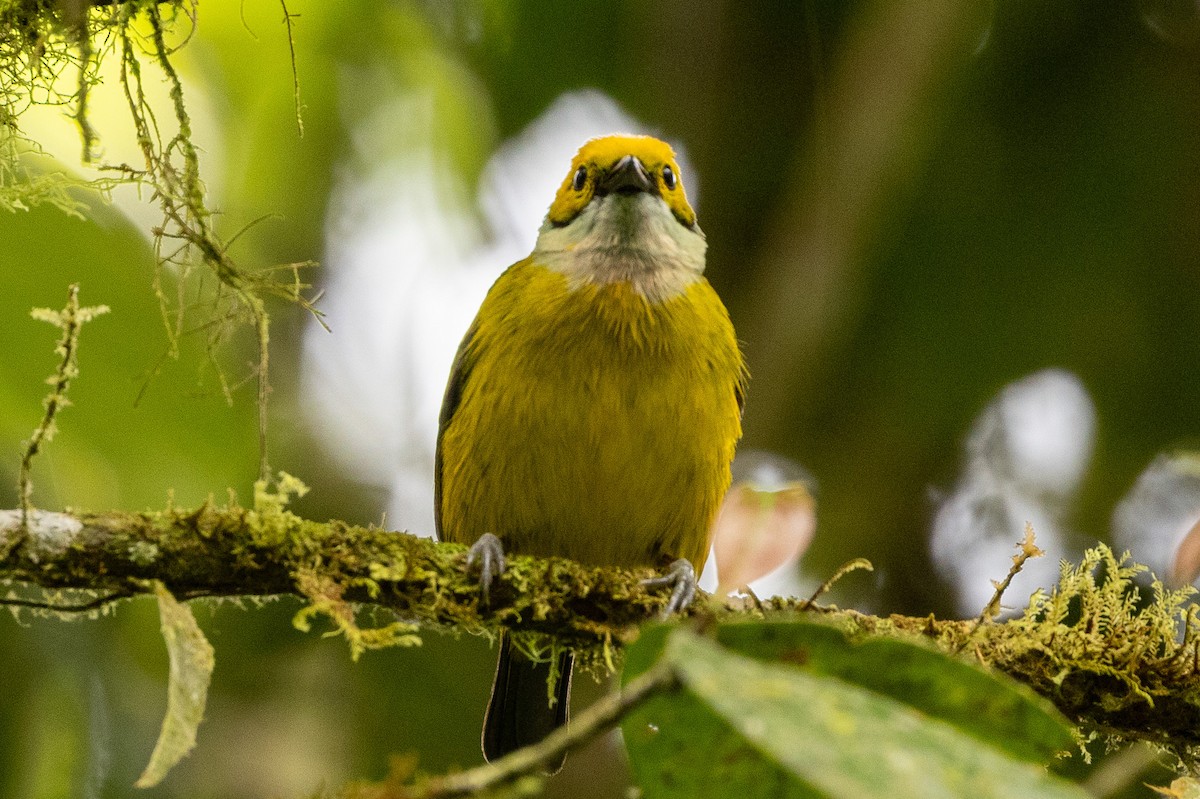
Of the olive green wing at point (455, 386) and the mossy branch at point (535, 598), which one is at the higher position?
the olive green wing at point (455, 386)

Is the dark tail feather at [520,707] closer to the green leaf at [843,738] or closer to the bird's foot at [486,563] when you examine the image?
the bird's foot at [486,563]

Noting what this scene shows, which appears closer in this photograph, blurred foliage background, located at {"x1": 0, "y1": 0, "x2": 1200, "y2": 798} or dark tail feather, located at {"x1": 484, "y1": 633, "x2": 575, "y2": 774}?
dark tail feather, located at {"x1": 484, "y1": 633, "x2": 575, "y2": 774}

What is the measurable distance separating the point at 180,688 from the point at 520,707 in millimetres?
2060

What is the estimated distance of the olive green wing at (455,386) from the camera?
3.57 metres

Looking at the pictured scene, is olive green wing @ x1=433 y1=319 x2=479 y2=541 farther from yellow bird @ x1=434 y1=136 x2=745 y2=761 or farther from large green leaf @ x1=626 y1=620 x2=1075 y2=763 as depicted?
large green leaf @ x1=626 y1=620 x2=1075 y2=763

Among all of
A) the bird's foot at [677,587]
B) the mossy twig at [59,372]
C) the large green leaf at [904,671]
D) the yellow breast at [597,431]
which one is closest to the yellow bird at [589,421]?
the yellow breast at [597,431]

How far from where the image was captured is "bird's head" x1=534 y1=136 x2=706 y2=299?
3.52 meters

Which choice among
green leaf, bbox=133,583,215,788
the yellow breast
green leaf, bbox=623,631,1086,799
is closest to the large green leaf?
green leaf, bbox=623,631,1086,799

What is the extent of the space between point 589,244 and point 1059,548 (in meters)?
2.50

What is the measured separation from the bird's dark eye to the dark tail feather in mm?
1604

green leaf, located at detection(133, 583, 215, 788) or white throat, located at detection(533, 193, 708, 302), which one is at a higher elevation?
white throat, located at detection(533, 193, 708, 302)

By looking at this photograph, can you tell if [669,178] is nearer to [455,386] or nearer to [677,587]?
[455,386]

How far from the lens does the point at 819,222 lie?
15.4 feet

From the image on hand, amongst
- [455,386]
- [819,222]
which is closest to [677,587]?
[455,386]
